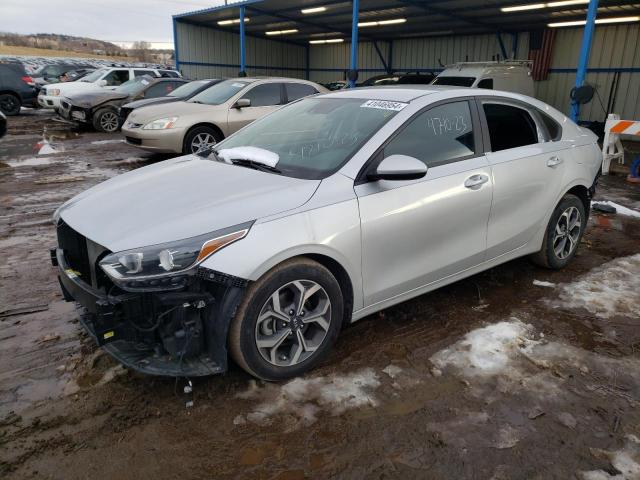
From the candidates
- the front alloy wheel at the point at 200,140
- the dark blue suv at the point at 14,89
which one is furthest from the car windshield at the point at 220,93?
the dark blue suv at the point at 14,89

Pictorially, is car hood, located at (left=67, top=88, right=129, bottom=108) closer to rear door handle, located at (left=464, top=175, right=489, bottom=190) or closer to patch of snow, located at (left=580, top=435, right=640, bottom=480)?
rear door handle, located at (left=464, top=175, right=489, bottom=190)

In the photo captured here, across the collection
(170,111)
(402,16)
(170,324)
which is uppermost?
(402,16)

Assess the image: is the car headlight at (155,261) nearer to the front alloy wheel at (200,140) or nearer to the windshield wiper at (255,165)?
the windshield wiper at (255,165)

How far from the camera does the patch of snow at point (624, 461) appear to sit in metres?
2.26

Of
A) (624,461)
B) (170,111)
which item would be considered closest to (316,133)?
(624,461)

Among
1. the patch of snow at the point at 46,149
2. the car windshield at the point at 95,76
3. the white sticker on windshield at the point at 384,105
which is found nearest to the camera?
the white sticker on windshield at the point at 384,105

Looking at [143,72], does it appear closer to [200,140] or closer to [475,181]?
[200,140]

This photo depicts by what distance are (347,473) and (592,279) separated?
10.8ft

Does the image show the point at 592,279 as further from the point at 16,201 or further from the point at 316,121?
the point at 16,201

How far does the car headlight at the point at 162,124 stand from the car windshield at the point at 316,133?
5.16m

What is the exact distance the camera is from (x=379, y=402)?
9.05 feet

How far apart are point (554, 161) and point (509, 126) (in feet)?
1.80

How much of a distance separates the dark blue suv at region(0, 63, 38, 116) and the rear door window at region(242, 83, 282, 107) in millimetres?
11925

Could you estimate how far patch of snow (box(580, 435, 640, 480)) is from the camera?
2.26 m
